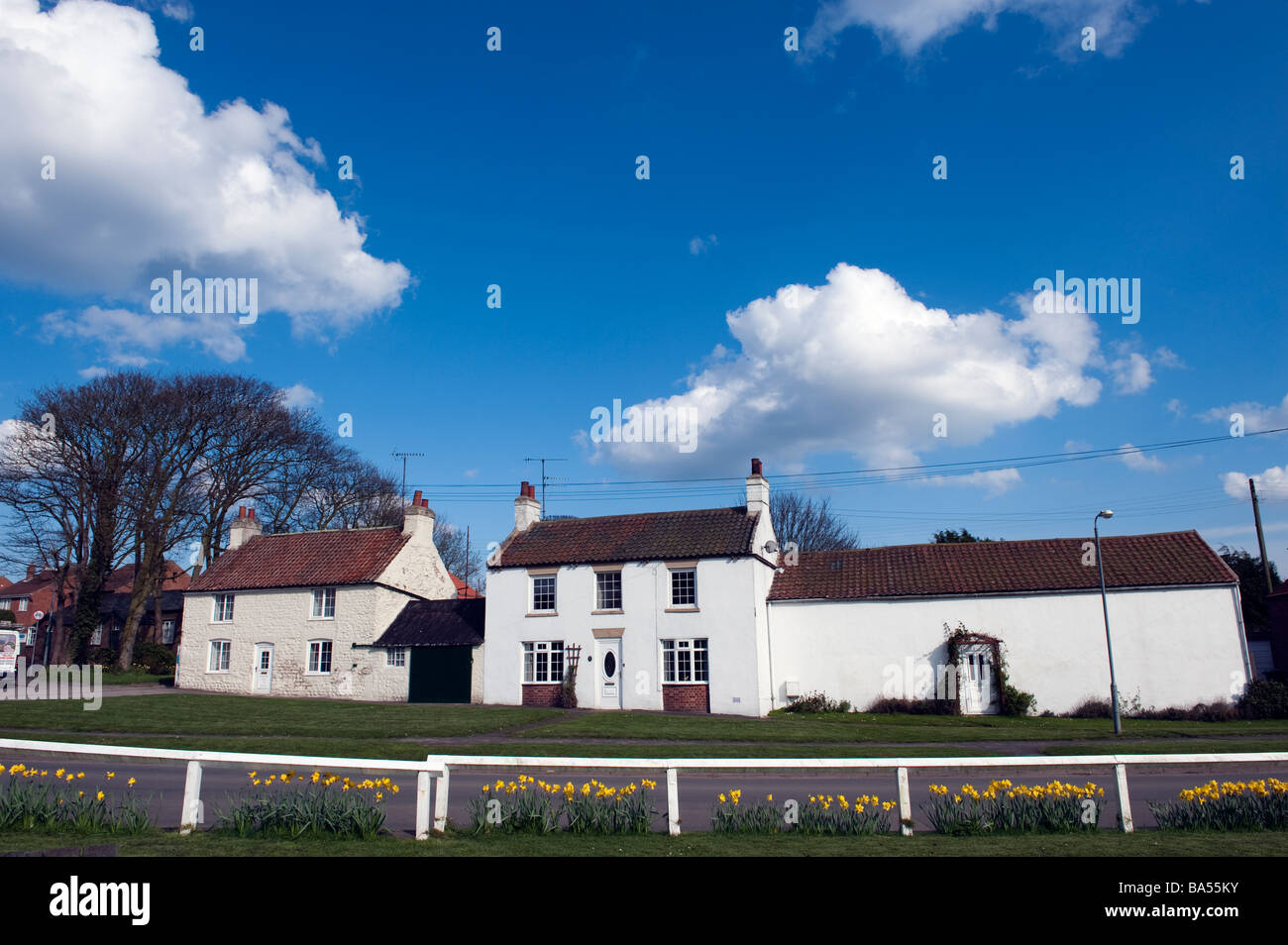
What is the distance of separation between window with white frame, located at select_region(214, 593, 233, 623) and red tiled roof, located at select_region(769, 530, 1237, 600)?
27166mm

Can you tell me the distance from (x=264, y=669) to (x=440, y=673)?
10045 millimetres

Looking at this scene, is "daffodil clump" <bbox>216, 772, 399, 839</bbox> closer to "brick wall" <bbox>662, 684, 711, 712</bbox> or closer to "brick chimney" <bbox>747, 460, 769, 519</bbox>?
"brick wall" <bbox>662, 684, 711, 712</bbox>

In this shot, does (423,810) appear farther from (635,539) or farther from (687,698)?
(635,539)

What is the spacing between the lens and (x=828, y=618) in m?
33.6

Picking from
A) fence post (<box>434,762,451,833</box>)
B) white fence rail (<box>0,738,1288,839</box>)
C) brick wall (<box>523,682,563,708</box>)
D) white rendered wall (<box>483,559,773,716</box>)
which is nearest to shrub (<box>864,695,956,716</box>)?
white rendered wall (<box>483,559,773,716</box>)

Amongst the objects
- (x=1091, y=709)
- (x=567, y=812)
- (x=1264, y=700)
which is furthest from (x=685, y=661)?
(x=567, y=812)

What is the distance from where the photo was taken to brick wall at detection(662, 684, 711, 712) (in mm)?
32594

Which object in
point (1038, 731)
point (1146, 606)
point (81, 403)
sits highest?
point (81, 403)

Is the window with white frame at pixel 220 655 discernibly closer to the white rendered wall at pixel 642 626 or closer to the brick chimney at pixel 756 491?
the white rendered wall at pixel 642 626

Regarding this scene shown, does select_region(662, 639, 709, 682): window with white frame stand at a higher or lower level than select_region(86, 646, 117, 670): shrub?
lower
